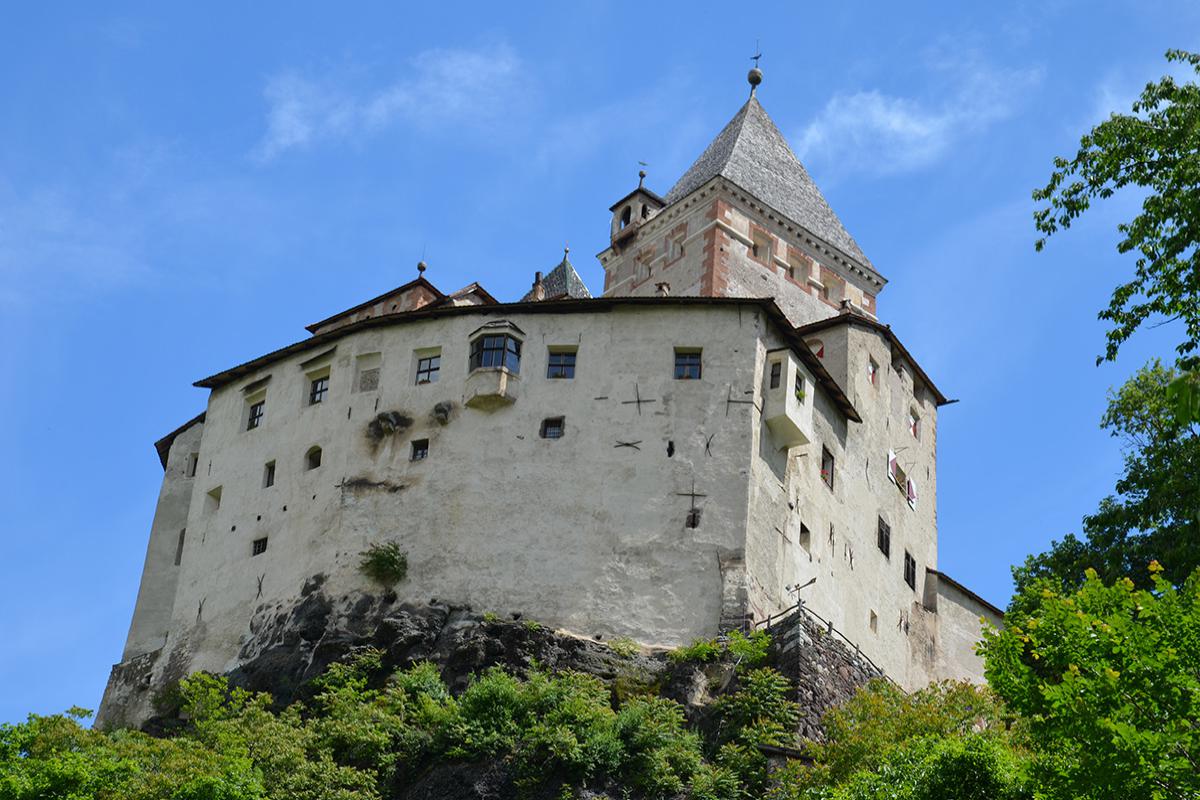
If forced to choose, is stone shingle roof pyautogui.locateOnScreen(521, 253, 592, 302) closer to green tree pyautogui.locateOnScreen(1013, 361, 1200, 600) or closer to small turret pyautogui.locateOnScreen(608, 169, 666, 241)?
small turret pyautogui.locateOnScreen(608, 169, 666, 241)

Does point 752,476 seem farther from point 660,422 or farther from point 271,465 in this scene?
point 271,465

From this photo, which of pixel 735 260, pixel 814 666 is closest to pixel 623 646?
pixel 814 666

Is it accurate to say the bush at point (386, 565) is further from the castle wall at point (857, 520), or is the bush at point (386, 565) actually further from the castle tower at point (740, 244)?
the castle tower at point (740, 244)

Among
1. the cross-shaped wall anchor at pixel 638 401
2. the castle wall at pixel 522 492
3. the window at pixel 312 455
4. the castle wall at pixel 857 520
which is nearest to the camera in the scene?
the castle wall at pixel 522 492

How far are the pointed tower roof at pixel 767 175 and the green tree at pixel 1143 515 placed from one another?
680 inches

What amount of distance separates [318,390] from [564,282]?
20.0 m

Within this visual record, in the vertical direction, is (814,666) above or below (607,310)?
below

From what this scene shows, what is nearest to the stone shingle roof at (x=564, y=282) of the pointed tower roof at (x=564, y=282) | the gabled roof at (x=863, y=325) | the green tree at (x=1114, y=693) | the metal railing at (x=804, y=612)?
the pointed tower roof at (x=564, y=282)

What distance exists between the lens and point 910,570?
5434 centimetres

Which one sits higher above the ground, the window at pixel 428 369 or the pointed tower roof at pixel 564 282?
the pointed tower roof at pixel 564 282

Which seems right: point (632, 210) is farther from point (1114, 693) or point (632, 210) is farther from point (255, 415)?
point (1114, 693)

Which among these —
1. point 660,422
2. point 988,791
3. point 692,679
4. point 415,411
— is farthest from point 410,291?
point 988,791

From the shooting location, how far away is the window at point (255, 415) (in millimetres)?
53156

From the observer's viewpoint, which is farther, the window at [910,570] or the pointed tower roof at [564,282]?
the pointed tower roof at [564,282]
